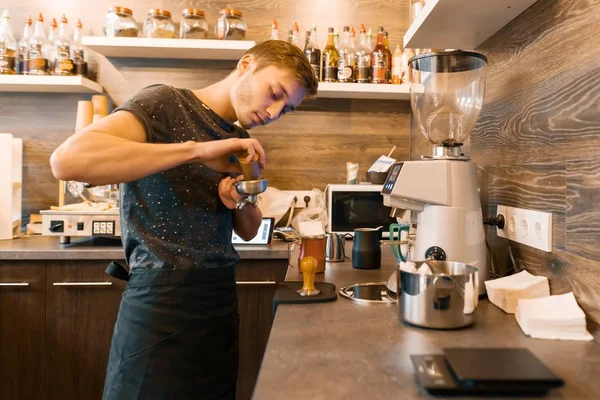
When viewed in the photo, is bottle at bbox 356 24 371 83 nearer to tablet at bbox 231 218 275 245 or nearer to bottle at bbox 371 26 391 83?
bottle at bbox 371 26 391 83

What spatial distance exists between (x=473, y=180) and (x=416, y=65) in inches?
14.9

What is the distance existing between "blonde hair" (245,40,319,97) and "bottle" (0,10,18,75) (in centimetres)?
170

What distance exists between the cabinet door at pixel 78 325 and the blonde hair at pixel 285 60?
1158 mm

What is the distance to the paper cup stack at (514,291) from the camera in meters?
1.04

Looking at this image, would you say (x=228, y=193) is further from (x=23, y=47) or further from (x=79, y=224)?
(x=23, y=47)

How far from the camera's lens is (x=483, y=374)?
0.65 metres

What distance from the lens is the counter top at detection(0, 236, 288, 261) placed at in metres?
1.83

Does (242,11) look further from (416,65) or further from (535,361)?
(535,361)

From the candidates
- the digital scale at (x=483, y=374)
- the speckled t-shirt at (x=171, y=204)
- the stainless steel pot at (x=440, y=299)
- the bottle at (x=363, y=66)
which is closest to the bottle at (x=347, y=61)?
the bottle at (x=363, y=66)

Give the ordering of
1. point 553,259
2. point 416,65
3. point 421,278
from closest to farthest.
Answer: point 421,278, point 553,259, point 416,65

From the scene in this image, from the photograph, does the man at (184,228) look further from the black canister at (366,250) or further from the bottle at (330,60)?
the bottle at (330,60)

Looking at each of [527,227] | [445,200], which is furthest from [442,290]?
[527,227]

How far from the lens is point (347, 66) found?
235 centimetres

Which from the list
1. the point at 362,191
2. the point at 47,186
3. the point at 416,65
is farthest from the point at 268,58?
the point at 47,186
